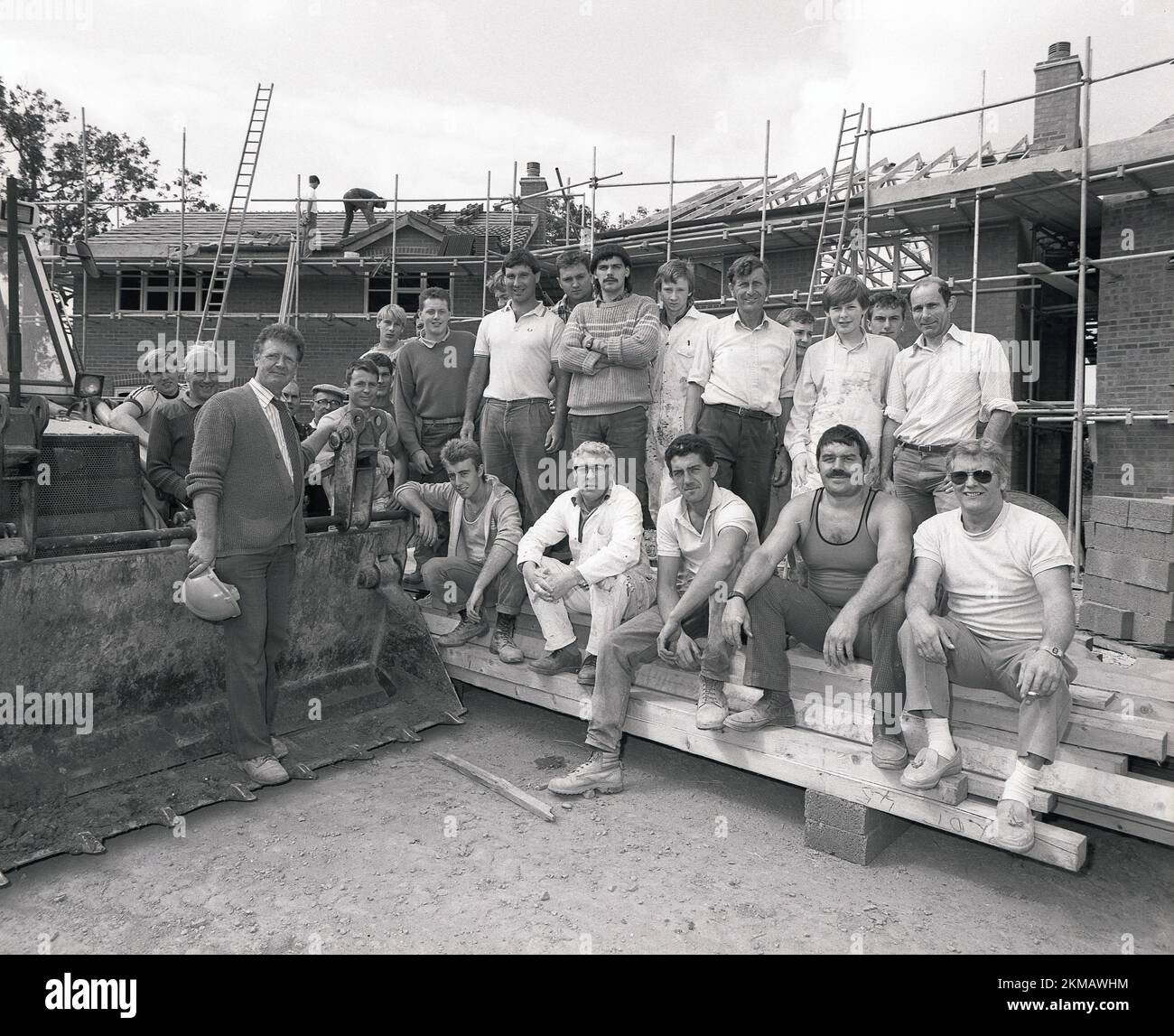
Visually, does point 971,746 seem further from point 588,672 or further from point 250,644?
point 250,644

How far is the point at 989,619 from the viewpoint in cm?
362

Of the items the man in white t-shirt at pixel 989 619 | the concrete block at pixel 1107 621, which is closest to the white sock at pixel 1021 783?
the man in white t-shirt at pixel 989 619

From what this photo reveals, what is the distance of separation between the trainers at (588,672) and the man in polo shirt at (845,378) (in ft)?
5.20

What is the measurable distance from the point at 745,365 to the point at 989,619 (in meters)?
2.16

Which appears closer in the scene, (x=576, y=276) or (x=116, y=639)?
(x=116, y=639)

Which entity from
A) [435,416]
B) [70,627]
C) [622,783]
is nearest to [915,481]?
[622,783]

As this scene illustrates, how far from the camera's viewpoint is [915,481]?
4.85m

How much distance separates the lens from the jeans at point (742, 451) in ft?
16.8

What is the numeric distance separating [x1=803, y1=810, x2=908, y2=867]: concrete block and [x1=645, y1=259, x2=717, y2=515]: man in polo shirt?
90.5 inches

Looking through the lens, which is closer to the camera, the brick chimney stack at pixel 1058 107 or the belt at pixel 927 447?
the belt at pixel 927 447

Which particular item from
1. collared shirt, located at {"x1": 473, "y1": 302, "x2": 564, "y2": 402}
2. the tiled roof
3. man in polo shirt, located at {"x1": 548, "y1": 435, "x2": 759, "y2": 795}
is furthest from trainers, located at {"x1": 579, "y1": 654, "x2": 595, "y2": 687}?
the tiled roof

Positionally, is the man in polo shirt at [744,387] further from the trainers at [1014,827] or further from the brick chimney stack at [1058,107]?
the brick chimney stack at [1058,107]

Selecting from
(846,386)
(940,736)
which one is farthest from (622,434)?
(940,736)

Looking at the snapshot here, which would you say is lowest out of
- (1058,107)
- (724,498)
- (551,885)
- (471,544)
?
(551,885)
